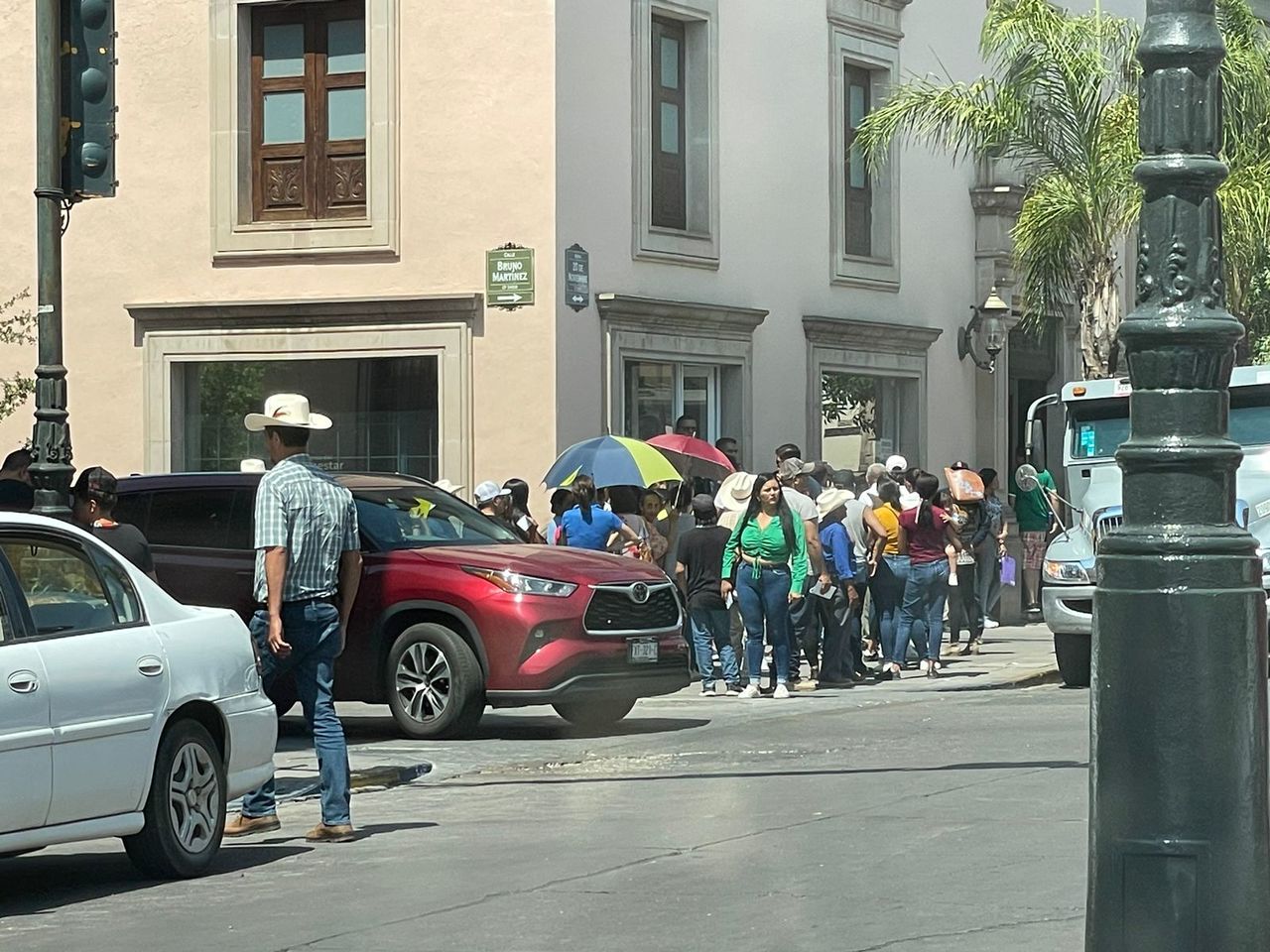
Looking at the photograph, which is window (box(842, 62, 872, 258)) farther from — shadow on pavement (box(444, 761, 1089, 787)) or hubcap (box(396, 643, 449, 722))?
shadow on pavement (box(444, 761, 1089, 787))

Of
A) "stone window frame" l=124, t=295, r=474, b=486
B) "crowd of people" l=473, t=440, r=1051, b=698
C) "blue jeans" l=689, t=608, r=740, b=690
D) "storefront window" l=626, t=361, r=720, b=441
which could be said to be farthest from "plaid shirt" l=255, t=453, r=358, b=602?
"storefront window" l=626, t=361, r=720, b=441

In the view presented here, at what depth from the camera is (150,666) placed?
30.1 feet

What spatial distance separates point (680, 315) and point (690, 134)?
2.07m

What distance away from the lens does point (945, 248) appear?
28109mm

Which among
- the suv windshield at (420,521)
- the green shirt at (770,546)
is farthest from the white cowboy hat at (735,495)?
the suv windshield at (420,521)

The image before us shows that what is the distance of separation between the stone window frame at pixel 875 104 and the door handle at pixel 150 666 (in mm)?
17499

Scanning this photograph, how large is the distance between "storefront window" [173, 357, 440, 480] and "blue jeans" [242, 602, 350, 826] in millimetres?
12172

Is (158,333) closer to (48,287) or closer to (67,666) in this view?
(48,287)

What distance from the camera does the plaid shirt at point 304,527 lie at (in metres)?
10.2

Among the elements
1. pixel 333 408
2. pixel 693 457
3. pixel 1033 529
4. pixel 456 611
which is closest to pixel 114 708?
pixel 456 611

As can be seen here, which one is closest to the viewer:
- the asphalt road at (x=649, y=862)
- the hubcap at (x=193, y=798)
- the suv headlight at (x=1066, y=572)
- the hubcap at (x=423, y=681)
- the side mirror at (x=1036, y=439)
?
the asphalt road at (x=649, y=862)

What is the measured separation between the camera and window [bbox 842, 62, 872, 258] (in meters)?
26.5

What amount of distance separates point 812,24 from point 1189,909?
2095 cm

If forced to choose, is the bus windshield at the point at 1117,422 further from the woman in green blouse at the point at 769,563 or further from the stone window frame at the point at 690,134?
the stone window frame at the point at 690,134
